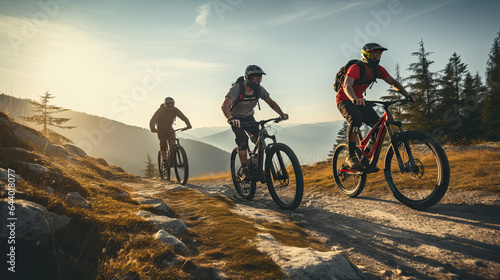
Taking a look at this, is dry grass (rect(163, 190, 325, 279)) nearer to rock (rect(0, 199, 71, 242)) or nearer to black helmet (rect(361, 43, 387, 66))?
rock (rect(0, 199, 71, 242))

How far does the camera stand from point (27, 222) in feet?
6.46

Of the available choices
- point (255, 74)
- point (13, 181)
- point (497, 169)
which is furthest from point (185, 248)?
point (497, 169)

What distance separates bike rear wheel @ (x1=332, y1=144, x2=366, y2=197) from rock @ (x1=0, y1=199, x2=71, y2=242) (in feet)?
17.7

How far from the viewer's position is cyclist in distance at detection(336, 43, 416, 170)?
5.10 meters

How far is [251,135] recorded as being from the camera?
20.0ft

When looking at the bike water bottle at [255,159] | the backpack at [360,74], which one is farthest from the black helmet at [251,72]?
the backpack at [360,74]

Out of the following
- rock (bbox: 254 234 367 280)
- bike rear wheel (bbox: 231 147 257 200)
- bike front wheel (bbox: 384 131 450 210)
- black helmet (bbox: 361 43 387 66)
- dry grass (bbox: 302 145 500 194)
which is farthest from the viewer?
bike rear wheel (bbox: 231 147 257 200)

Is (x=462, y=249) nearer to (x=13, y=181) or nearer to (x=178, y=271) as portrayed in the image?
(x=178, y=271)

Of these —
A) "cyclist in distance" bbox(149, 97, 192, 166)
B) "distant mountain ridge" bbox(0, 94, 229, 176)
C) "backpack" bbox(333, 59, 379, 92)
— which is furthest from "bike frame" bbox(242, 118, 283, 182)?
"distant mountain ridge" bbox(0, 94, 229, 176)

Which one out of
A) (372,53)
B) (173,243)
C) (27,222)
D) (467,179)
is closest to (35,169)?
(27,222)

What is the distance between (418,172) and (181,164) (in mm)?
8055

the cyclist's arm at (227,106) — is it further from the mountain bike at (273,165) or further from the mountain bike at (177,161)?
the mountain bike at (177,161)

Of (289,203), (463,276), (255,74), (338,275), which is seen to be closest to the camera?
(338,275)

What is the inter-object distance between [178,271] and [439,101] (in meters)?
40.4
